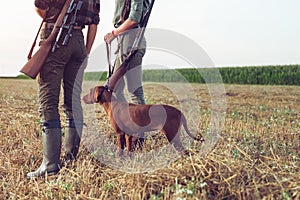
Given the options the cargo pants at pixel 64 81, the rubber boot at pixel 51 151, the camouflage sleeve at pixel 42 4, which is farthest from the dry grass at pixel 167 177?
the camouflage sleeve at pixel 42 4

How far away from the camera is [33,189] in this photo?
3.73 metres

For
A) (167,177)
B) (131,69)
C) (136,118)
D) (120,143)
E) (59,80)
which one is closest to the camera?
(167,177)

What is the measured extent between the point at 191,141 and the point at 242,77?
3506cm

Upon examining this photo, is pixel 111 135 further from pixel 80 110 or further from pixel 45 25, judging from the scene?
pixel 45 25

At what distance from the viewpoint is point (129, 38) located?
461 cm

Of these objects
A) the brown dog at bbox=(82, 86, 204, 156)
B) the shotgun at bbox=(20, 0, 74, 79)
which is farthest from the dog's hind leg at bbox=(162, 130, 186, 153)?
the shotgun at bbox=(20, 0, 74, 79)

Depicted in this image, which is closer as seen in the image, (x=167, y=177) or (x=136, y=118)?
(x=167, y=177)

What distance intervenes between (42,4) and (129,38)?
108 cm

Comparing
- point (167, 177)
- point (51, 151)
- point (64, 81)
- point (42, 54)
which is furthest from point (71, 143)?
point (167, 177)

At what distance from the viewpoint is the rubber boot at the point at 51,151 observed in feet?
14.0

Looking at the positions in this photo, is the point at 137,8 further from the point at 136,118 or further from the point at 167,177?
the point at 167,177

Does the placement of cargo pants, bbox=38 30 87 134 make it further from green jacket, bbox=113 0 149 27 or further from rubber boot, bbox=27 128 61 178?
green jacket, bbox=113 0 149 27

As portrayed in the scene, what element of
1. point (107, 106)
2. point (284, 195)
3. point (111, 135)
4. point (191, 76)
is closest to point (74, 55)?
point (107, 106)

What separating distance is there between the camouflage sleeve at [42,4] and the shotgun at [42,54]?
0.17 metres
